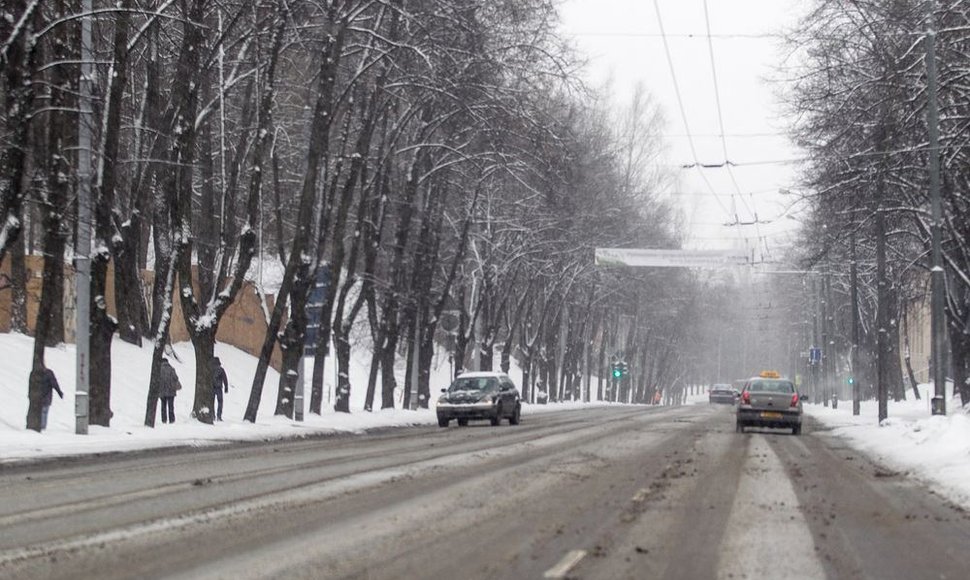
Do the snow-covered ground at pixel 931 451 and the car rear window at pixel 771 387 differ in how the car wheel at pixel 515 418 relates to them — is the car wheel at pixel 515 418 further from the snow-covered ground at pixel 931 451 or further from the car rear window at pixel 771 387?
the snow-covered ground at pixel 931 451

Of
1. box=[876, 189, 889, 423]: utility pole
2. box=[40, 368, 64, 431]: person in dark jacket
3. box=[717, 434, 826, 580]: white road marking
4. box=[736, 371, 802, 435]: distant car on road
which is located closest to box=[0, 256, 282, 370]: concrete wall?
box=[40, 368, 64, 431]: person in dark jacket

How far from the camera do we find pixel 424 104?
39.1m

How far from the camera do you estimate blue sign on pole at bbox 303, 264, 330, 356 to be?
119 ft

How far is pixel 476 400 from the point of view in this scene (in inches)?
1537

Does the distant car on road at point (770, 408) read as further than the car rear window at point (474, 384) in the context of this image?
No

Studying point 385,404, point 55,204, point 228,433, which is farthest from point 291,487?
point 385,404

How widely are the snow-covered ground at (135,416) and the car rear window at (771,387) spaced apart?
10191 mm

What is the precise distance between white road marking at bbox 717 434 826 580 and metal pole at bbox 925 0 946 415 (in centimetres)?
1253

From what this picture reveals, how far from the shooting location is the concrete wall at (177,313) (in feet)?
136

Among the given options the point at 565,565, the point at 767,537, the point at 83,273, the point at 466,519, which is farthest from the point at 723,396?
the point at 565,565

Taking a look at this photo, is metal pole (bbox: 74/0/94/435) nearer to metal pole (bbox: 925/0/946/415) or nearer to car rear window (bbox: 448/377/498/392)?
metal pole (bbox: 925/0/946/415)

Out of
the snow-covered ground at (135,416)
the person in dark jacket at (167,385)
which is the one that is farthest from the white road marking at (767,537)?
the person in dark jacket at (167,385)

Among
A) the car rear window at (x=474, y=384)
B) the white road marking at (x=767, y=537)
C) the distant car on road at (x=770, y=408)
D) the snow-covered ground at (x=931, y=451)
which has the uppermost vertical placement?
the car rear window at (x=474, y=384)

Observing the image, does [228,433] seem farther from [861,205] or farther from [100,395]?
[861,205]
